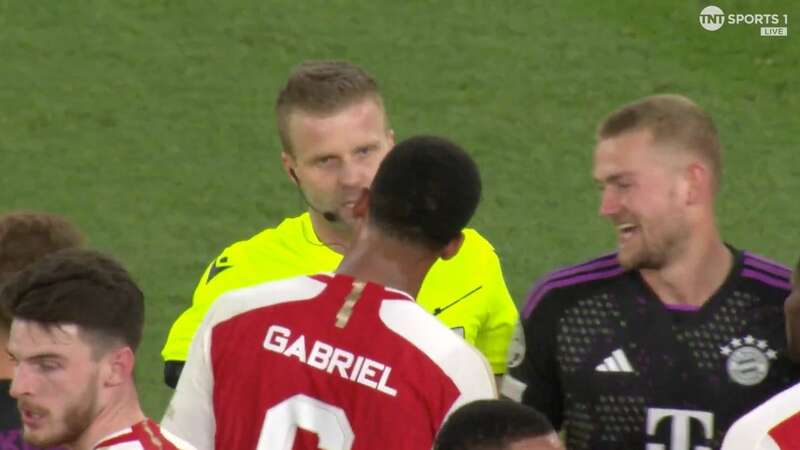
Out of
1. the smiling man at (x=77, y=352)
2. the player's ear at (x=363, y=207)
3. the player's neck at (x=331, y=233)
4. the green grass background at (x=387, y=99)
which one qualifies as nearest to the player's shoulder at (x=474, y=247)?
the player's neck at (x=331, y=233)

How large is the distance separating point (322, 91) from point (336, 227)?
330 mm

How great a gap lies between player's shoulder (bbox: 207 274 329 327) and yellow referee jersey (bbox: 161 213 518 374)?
952mm

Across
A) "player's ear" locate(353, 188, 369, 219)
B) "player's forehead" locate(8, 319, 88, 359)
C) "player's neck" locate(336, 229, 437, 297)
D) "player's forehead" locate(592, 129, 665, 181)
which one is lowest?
"player's forehead" locate(8, 319, 88, 359)

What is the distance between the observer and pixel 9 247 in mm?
4523

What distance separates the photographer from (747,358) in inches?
163

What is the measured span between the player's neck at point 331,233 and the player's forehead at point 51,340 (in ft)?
4.01

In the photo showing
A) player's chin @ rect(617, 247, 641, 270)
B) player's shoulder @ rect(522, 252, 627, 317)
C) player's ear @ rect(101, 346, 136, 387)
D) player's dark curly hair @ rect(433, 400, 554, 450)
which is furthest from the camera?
player's shoulder @ rect(522, 252, 627, 317)

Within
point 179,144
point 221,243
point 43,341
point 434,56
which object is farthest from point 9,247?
point 434,56

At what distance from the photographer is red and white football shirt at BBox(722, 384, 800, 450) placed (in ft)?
11.7

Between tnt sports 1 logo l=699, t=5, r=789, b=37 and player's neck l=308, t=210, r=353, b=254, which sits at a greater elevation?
tnt sports 1 logo l=699, t=5, r=789, b=37

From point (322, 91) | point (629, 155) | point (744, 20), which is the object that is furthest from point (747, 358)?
point (744, 20)

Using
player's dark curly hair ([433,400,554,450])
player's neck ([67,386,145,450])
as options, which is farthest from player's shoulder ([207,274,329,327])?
player's dark curly hair ([433,400,554,450])

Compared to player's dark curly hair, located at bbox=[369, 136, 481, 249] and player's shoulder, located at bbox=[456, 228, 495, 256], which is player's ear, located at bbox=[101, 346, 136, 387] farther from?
player's shoulder, located at bbox=[456, 228, 495, 256]

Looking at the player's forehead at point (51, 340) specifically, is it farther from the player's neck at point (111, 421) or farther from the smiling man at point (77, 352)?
the player's neck at point (111, 421)
